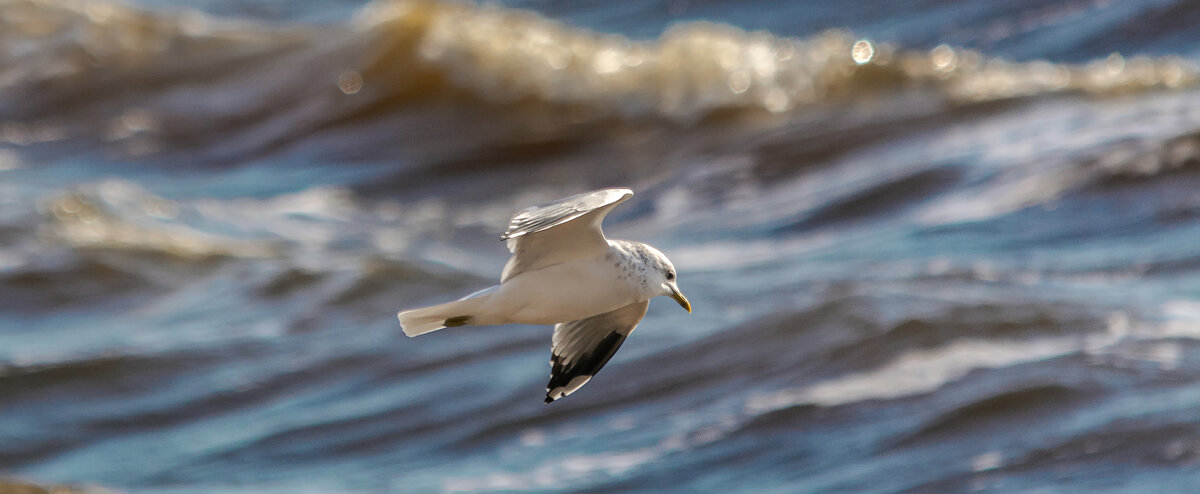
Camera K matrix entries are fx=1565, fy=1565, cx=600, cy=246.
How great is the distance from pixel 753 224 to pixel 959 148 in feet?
5.26

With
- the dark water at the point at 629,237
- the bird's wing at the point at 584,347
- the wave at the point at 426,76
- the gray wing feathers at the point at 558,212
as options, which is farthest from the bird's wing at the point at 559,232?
the wave at the point at 426,76

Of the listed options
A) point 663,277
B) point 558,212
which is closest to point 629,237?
point 663,277

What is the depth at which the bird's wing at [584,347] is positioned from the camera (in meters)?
4.28

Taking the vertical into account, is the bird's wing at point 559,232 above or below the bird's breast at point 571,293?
above

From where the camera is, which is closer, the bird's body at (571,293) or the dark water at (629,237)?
the bird's body at (571,293)

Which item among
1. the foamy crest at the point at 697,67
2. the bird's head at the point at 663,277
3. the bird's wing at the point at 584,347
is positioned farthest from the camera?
the foamy crest at the point at 697,67

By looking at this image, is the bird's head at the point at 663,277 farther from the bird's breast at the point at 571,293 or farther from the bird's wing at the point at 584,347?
the bird's wing at the point at 584,347

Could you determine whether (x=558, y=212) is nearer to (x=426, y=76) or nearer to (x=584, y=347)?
(x=584, y=347)

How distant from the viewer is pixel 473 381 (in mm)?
8078

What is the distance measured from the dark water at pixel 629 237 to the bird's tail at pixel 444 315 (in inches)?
117

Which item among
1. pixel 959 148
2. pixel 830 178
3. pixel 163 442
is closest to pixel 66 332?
pixel 163 442

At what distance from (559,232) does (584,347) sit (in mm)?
591

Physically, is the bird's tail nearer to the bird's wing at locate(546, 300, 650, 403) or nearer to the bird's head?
→ the bird's head

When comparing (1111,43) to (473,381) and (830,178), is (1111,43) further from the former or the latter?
(473,381)
